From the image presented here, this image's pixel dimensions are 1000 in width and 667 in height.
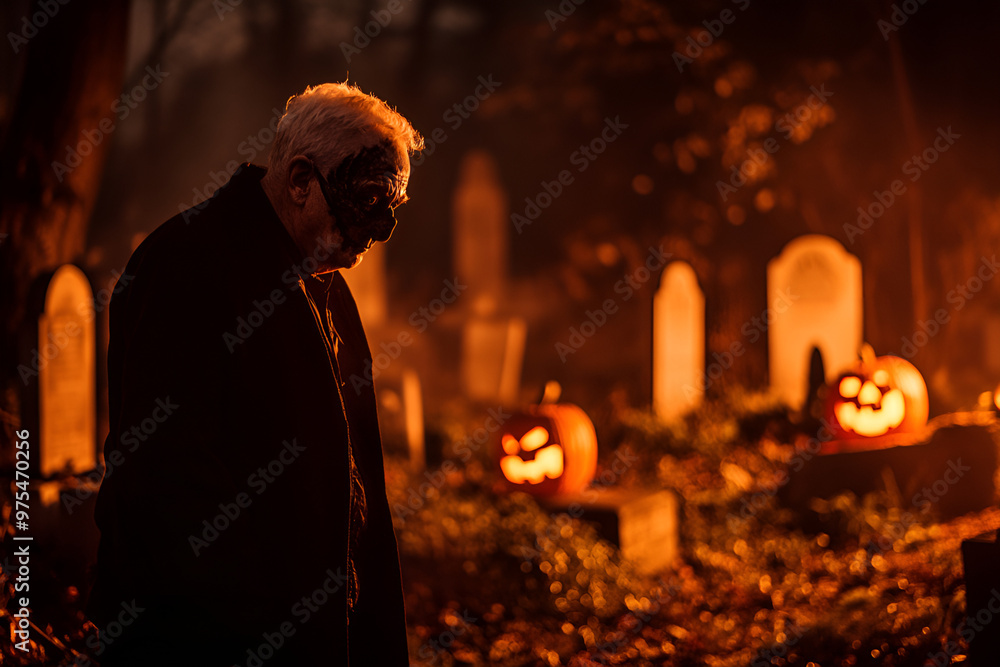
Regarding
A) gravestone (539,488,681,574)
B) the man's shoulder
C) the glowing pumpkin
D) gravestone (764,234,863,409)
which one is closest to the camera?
the man's shoulder

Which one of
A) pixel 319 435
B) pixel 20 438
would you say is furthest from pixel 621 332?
pixel 319 435

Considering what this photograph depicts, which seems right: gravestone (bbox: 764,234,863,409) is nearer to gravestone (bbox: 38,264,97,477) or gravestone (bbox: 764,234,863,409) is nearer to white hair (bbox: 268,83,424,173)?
gravestone (bbox: 38,264,97,477)

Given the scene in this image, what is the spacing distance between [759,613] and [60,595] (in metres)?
3.64

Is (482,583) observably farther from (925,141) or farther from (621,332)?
Answer: (925,141)

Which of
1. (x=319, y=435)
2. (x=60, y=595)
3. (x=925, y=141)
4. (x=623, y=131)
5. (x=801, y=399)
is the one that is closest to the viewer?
(x=319, y=435)

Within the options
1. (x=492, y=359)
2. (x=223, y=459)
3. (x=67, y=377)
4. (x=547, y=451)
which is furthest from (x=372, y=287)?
(x=223, y=459)

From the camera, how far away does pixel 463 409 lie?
9.15 m

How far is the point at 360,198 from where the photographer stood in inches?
73.2

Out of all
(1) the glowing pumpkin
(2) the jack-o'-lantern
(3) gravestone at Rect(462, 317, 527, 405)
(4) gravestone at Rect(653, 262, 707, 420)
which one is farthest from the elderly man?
(3) gravestone at Rect(462, 317, 527, 405)

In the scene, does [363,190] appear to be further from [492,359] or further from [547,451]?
[492,359]

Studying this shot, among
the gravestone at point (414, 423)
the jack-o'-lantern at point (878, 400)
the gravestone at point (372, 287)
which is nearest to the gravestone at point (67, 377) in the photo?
the gravestone at point (414, 423)

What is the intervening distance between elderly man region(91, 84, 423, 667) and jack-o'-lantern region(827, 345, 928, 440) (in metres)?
4.95

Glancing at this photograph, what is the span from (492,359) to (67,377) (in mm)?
5036

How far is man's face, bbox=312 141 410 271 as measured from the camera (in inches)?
72.6
